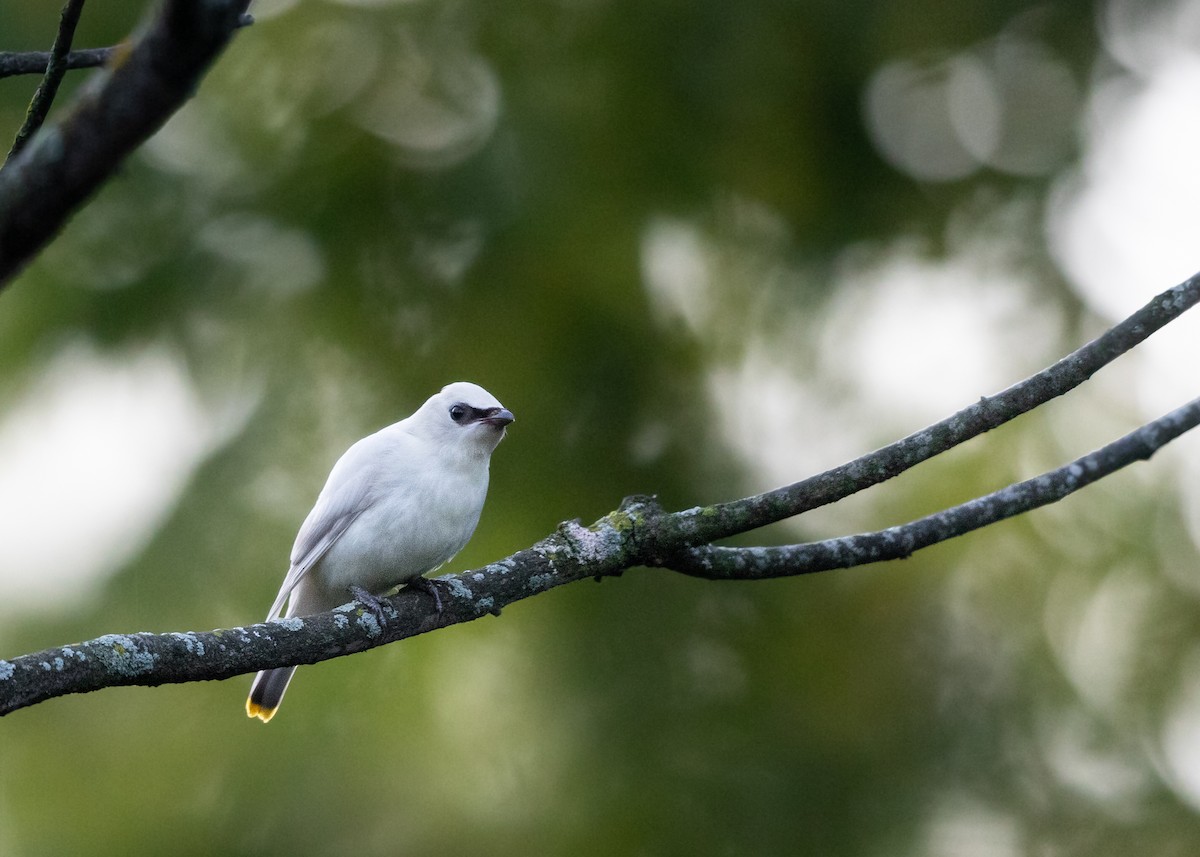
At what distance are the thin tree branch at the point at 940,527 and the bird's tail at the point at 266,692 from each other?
1823 millimetres

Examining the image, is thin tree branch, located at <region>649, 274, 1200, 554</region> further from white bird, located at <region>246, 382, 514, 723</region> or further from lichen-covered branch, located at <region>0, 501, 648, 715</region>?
white bird, located at <region>246, 382, 514, 723</region>

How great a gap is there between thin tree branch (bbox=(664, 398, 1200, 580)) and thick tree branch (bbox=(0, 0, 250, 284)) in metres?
2.02

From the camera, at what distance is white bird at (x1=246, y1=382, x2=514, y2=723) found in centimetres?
388

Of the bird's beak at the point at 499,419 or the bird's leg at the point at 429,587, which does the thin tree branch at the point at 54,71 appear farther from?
the bird's beak at the point at 499,419

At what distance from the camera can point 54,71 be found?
7.29ft

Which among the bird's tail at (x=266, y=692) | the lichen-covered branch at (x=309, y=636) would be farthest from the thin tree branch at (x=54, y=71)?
the bird's tail at (x=266, y=692)

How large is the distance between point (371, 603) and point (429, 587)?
21 centimetres

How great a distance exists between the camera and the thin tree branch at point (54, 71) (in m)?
2.16

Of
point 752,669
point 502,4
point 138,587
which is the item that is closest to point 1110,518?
point 752,669

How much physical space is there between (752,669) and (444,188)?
3367 mm

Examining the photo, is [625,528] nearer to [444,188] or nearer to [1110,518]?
[444,188]

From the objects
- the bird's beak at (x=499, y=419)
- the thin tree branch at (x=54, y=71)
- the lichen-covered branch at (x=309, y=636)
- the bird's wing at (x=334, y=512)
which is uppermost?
the bird's beak at (x=499, y=419)

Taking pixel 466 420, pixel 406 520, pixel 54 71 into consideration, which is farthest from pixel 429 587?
pixel 54 71

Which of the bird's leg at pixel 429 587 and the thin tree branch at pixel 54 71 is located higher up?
the thin tree branch at pixel 54 71
